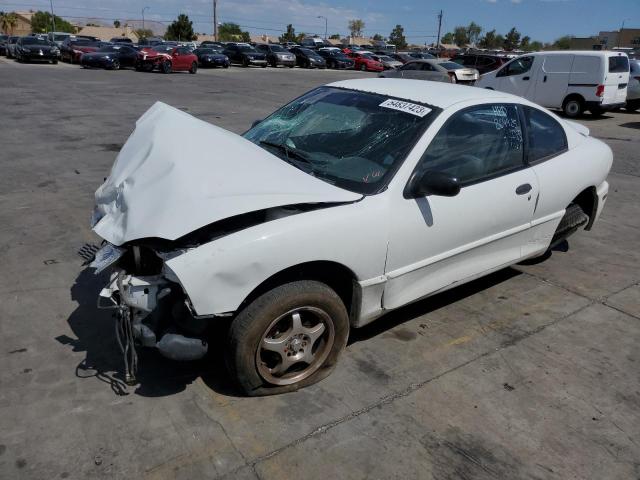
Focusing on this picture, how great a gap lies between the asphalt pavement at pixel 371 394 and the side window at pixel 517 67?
1196cm

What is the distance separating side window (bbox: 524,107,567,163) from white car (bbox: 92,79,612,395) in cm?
2

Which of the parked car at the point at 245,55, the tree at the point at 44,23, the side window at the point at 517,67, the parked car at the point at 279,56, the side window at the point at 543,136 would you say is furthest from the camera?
the tree at the point at 44,23

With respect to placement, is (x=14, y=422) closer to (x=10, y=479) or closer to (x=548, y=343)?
(x=10, y=479)

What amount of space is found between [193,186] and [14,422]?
4.87 feet

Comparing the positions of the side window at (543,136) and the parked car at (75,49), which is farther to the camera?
the parked car at (75,49)

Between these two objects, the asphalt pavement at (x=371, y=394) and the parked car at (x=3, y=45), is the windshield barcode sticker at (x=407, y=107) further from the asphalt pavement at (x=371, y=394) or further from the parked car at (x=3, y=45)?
the parked car at (x=3, y=45)

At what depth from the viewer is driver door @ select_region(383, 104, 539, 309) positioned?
3162 mm

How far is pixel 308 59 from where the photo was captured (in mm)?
36719

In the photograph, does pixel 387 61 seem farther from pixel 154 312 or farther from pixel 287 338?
pixel 154 312

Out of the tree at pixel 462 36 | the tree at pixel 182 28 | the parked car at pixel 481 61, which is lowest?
the parked car at pixel 481 61

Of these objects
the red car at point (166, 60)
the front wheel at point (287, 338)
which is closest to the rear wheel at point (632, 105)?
the front wheel at point (287, 338)

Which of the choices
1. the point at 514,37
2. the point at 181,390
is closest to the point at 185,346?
the point at 181,390

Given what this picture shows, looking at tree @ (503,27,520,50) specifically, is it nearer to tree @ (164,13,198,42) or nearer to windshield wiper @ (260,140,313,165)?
tree @ (164,13,198,42)

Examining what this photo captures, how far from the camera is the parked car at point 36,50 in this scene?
95.0 feet
